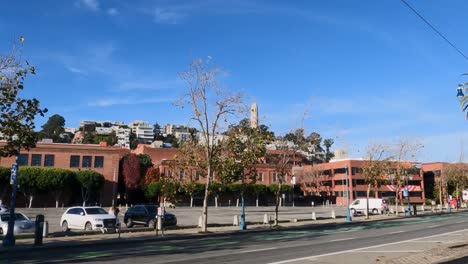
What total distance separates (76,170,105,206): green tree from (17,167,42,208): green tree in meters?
6.43

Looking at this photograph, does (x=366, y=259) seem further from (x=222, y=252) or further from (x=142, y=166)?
(x=142, y=166)

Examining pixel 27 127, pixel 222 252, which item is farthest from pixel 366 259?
pixel 27 127

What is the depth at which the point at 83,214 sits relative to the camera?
92.5ft

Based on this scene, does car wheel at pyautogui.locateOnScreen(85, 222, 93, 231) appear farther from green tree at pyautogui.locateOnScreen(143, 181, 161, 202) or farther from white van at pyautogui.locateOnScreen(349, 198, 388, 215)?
green tree at pyautogui.locateOnScreen(143, 181, 161, 202)

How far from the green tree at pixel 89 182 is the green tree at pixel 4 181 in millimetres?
10477

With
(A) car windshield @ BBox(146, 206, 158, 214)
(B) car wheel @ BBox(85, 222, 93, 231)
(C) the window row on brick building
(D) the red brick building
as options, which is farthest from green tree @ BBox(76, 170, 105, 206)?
(B) car wheel @ BBox(85, 222, 93, 231)

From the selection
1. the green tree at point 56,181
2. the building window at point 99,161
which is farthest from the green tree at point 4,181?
the building window at point 99,161

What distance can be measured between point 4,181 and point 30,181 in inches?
171

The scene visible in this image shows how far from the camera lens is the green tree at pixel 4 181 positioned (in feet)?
227

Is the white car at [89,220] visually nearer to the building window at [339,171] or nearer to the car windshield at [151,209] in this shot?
the car windshield at [151,209]

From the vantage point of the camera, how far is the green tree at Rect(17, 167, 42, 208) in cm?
6950

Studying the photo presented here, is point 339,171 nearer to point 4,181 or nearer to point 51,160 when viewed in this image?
point 51,160

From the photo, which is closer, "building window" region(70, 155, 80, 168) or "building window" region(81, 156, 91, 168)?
"building window" region(70, 155, 80, 168)

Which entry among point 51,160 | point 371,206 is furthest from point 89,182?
point 371,206
